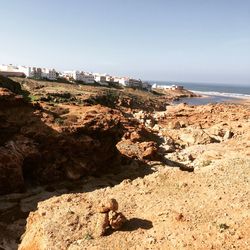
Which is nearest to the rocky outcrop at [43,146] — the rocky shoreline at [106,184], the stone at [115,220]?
the rocky shoreline at [106,184]

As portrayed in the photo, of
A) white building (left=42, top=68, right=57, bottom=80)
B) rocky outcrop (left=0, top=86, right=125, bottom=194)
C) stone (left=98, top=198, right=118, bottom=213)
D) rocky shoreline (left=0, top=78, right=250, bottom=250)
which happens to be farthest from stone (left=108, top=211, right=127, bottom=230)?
white building (left=42, top=68, right=57, bottom=80)

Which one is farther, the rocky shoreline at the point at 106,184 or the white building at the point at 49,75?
the white building at the point at 49,75

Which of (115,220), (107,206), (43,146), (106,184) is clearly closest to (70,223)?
(107,206)

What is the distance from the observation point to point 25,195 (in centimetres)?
3500

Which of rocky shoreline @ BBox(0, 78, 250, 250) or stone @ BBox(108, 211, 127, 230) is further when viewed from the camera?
stone @ BBox(108, 211, 127, 230)

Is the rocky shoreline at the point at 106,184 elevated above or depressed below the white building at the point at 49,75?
above

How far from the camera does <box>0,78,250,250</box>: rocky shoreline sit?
22.1 m

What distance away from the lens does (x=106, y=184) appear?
40.2 meters

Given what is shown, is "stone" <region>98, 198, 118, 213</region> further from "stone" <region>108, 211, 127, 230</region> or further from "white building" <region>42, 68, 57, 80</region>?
"white building" <region>42, 68, 57, 80</region>

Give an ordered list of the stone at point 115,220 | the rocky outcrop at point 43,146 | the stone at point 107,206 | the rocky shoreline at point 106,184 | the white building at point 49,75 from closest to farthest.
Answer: the rocky shoreline at point 106,184 < the stone at point 115,220 < the stone at point 107,206 < the rocky outcrop at point 43,146 < the white building at point 49,75

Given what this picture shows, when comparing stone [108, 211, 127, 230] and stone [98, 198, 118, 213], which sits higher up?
stone [98, 198, 118, 213]

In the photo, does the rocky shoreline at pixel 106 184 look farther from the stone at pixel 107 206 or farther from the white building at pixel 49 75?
the white building at pixel 49 75

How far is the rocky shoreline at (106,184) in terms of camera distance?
22.1 metres

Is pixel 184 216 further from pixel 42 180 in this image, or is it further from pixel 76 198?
pixel 42 180
